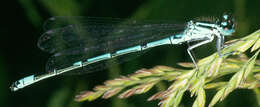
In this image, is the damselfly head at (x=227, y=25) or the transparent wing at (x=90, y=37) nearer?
the damselfly head at (x=227, y=25)

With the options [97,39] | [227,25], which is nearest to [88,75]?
[97,39]

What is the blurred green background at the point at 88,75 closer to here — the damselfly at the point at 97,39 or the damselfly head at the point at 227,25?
the damselfly at the point at 97,39

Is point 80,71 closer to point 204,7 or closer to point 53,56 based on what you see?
point 53,56

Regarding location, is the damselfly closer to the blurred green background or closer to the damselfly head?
the blurred green background

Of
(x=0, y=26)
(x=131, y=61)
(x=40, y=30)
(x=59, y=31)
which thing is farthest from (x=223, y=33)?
(x=0, y=26)

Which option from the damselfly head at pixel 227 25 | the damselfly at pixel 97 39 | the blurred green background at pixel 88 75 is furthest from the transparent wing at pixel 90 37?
the damselfly head at pixel 227 25
